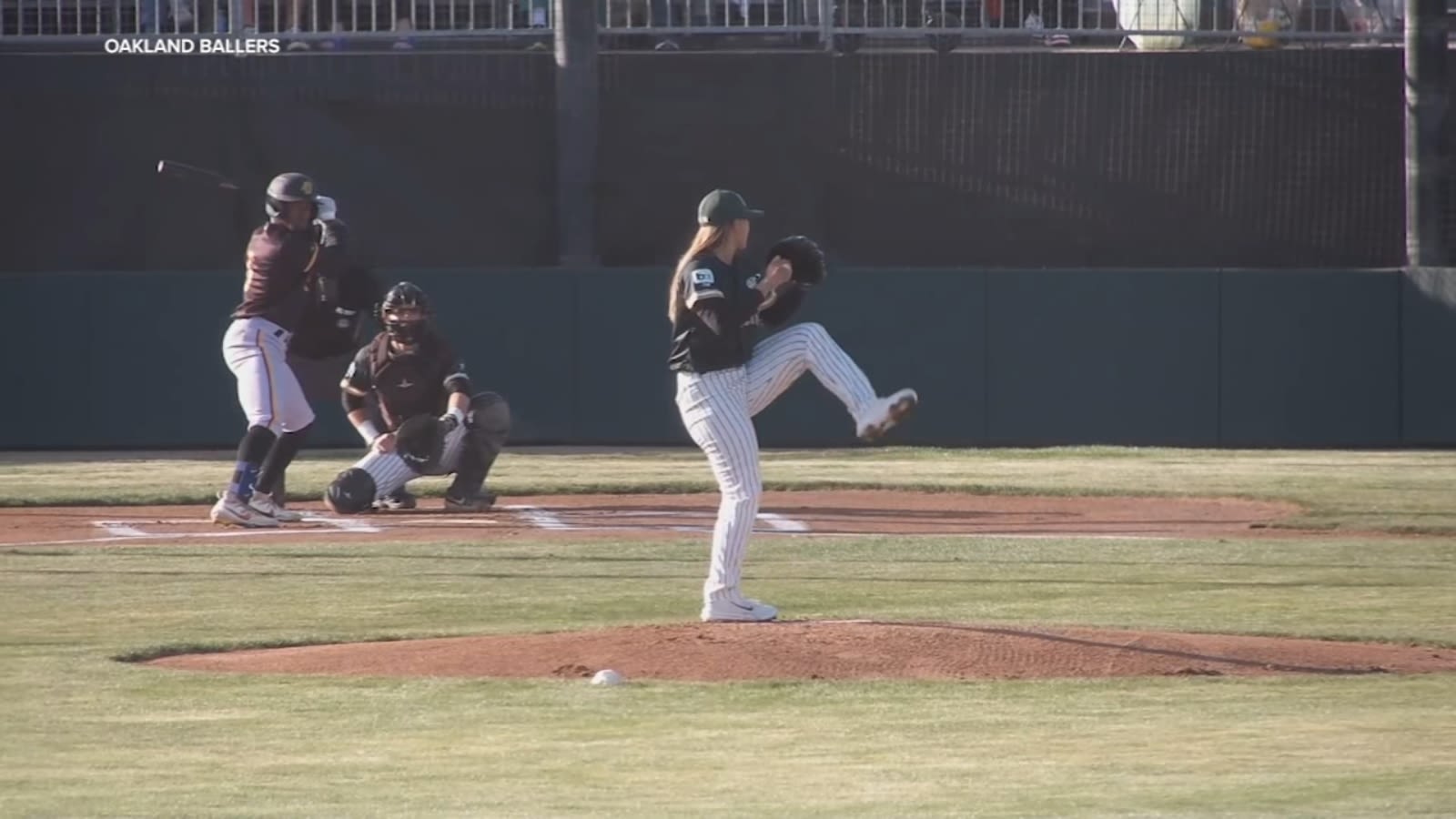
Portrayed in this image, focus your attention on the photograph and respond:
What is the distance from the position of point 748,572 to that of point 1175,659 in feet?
12.3

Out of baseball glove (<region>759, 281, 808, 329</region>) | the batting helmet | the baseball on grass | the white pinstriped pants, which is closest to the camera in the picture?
the baseball on grass

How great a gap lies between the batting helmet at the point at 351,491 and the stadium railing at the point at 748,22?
845cm

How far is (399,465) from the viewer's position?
15109mm

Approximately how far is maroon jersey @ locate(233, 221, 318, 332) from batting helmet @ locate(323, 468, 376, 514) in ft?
5.24

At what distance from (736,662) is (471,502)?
704 cm

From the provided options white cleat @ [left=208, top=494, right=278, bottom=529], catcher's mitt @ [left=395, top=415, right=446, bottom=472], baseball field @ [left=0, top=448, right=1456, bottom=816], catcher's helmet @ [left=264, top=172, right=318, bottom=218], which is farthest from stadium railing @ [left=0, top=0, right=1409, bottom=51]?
white cleat @ [left=208, top=494, right=278, bottom=529]

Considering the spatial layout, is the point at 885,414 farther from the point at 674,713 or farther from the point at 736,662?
the point at 674,713

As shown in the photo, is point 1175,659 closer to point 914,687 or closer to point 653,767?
point 914,687

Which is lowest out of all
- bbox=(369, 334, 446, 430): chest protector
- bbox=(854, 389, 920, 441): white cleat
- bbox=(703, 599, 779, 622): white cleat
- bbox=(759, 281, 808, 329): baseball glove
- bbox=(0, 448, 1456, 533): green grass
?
bbox=(0, 448, 1456, 533): green grass

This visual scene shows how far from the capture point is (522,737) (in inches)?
288

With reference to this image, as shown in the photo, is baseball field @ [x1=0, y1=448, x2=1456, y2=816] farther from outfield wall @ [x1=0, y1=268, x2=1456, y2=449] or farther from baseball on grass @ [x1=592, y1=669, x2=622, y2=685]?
outfield wall @ [x1=0, y1=268, x2=1456, y2=449]

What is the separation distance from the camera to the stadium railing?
2244 cm

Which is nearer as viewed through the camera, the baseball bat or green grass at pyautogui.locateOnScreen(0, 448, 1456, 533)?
green grass at pyautogui.locateOnScreen(0, 448, 1456, 533)

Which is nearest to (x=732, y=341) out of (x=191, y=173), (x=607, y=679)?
(x=607, y=679)
